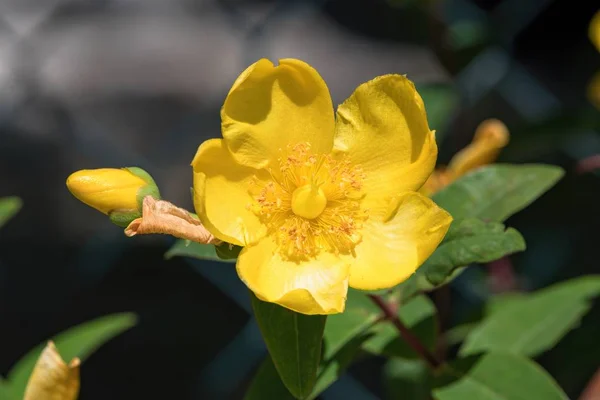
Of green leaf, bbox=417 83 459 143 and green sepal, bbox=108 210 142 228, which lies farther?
green leaf, bbox=417 83 459 143

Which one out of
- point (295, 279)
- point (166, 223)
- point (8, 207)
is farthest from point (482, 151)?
point (8, 207)

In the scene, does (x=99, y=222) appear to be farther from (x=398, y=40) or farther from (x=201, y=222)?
(x=201, y=222)

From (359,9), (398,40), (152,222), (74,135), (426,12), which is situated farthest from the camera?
(359,9)

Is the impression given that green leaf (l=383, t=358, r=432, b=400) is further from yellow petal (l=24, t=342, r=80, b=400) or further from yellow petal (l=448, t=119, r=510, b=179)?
yellow petal (l=24, t=342, r=80, b=400)

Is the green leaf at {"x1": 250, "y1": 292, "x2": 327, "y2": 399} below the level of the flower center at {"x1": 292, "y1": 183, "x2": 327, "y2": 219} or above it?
below

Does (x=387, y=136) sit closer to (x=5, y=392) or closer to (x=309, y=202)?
(x=309, y=202)

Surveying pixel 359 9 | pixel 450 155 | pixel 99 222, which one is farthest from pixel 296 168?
pixel 359 9

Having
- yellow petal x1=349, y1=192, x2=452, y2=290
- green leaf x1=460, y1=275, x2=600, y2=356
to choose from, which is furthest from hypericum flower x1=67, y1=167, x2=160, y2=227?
green leaf x1=460, y1=275, x2=600, y2=356

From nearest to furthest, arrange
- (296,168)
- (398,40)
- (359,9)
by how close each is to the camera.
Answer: (296,168) → (398,40) → (359,9)
